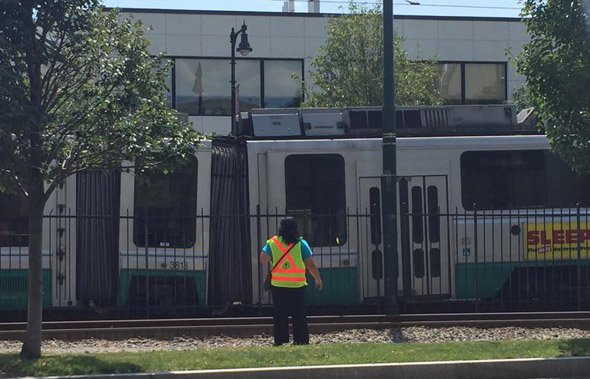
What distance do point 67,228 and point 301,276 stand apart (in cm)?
455

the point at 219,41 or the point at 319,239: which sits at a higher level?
the point at 219,41

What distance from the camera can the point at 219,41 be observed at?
1356 inches

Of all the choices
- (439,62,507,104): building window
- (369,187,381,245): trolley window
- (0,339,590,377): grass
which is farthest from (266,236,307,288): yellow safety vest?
(439,62,507,104): building window

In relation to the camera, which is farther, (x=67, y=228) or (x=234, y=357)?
(x=67, y=228)

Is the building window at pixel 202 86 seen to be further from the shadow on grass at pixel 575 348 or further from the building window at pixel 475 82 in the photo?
the shadow on grass at pixel 575 348

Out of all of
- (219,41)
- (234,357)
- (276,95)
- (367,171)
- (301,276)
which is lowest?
(234,357)

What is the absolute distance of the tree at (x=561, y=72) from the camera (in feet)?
35.6

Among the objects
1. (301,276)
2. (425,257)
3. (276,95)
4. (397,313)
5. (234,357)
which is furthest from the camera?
(276,95)

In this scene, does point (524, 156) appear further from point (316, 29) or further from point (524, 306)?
point (316, 29)

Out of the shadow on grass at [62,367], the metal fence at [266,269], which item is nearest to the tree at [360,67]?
the metal fence at [266,269]

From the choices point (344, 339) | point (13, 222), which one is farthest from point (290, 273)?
point (13, 222)

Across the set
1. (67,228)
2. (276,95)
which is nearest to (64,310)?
(67,228)

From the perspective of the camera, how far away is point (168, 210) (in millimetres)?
14195

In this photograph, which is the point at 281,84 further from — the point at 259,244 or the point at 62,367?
the point at 62,367
